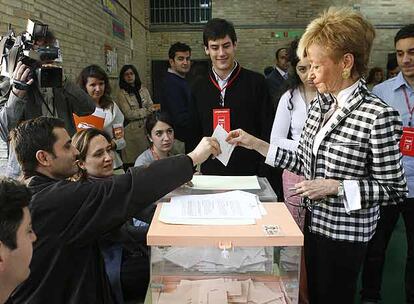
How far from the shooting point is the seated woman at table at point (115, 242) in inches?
88.1

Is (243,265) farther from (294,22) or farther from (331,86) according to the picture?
(294,22)

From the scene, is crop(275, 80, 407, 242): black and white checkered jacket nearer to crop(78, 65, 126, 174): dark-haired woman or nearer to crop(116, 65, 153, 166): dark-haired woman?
crop(78, 65, 126, 174): dark-haired woman

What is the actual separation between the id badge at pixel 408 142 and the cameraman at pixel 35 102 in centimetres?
210

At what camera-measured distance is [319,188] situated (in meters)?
1.38

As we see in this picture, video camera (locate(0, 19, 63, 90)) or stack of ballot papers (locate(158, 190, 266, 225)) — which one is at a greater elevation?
video camera (locate(0, 19, 63, 90))

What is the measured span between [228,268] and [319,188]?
0.42 m

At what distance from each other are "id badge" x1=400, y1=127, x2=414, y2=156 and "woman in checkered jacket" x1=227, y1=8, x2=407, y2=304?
42.2 inches

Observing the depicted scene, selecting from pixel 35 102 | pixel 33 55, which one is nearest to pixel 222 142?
pixel 33 55

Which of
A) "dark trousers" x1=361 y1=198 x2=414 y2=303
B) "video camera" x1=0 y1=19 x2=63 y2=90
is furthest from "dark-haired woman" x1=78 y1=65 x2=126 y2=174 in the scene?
"dark trousers" x1=361 y1=198 x2=414 y2=303

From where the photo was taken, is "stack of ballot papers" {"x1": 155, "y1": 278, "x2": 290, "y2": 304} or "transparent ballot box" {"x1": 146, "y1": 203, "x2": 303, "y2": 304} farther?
"stack of ballot papers" {"x1": 155, "y1": 278, "x2": 290, "y2": 304}

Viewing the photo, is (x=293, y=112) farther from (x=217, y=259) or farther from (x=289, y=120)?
(x=217, y=259)

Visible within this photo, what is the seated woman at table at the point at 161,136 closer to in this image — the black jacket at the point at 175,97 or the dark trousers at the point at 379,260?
the black jacket at the point at 175,97

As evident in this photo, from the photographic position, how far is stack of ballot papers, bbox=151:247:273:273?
1.16 m

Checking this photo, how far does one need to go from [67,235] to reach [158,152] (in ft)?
6.32
